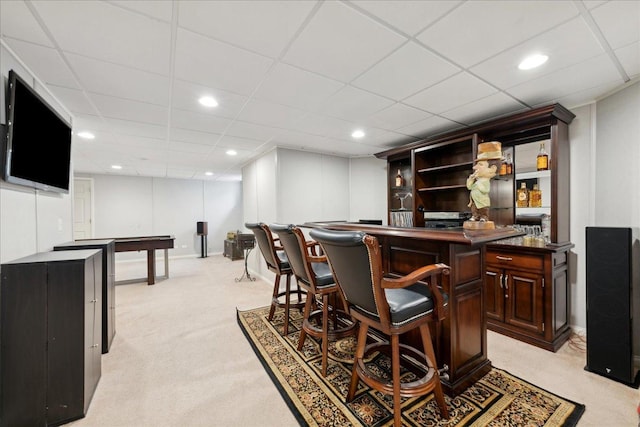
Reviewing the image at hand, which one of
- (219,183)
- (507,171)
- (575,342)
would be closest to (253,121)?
(507,171)

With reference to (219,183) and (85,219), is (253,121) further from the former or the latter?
(85,219)

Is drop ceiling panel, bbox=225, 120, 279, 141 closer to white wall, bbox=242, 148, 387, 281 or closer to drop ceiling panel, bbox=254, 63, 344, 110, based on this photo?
white wall, bbox=242, 148, 387, 281

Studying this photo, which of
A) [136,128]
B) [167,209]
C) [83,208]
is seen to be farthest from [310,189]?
[83,208]

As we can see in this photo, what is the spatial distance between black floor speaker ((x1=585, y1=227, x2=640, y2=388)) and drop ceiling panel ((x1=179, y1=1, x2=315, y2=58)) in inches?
112

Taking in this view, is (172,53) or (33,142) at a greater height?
(172,53)

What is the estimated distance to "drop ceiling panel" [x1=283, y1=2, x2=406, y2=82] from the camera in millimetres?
1524

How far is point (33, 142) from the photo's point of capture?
77.8 inches

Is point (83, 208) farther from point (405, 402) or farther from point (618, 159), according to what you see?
point (618, 159)

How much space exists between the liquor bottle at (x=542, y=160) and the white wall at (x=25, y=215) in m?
4.84

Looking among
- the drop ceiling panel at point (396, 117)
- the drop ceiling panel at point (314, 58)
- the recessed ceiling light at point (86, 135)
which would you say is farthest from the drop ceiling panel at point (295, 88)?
the recessed ceiling light at point (86, 135)

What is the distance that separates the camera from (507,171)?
3.24m

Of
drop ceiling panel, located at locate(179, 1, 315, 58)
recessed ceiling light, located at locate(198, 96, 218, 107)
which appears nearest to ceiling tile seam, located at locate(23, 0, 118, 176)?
drop ceiling panel, located at locate(179, 1, 315, 58)

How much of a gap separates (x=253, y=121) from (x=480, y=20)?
8.33ft

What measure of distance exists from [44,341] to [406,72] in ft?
10.8
